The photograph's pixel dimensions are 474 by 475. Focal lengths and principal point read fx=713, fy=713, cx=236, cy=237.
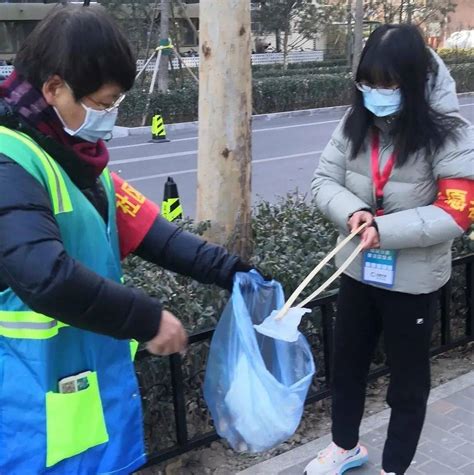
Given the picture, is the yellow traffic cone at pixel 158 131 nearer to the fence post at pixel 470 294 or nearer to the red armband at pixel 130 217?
the fence post at pixel 470 294

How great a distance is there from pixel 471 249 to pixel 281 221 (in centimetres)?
108

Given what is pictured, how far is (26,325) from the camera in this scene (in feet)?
5.12

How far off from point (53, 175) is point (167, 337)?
422mm

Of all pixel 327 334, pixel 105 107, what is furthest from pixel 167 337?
pixel 327 334

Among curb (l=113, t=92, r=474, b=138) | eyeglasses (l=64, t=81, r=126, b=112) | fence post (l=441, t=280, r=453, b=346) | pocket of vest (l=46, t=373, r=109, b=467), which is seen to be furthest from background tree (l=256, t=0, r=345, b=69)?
pocket of vest (l=46, t=373, r=109, b=467)

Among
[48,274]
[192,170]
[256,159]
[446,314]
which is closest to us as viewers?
[48,274]

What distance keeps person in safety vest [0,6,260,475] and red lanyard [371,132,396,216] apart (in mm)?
1017

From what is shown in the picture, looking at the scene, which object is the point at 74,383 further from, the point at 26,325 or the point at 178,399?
the point at 178,399

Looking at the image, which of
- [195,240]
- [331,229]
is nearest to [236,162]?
[331,229]

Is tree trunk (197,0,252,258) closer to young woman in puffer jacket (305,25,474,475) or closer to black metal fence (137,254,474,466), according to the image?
black metal fence (137,254,474,466)

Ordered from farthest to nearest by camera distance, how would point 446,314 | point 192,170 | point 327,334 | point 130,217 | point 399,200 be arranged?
point 192,170
point 446,314
point 327,334
point 399,200
point 130,217

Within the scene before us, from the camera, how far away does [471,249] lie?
155 inches

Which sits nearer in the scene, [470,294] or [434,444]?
[434,444]

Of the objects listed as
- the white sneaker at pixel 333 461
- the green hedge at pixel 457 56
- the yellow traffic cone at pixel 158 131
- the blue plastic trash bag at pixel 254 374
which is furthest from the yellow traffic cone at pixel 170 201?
the green hedge at pixel 457 56
